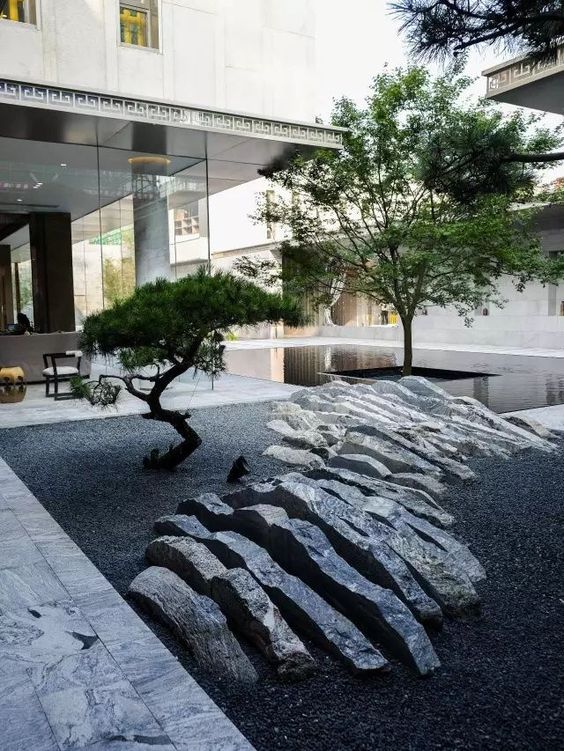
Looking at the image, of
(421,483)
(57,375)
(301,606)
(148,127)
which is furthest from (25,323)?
(301,606)

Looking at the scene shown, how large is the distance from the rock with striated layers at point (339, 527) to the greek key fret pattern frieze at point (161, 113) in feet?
23.8

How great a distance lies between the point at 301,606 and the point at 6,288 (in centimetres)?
1465

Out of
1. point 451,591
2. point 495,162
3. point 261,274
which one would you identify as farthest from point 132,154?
point 451,591

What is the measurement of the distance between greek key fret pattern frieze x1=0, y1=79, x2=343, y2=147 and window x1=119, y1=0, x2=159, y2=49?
418 cm

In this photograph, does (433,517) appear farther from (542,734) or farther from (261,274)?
(261,274)

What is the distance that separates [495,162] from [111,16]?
1102 cm

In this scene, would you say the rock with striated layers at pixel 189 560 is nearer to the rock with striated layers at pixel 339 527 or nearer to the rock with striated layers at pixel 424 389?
Answer: the rock with striated layers at pixel 339 527

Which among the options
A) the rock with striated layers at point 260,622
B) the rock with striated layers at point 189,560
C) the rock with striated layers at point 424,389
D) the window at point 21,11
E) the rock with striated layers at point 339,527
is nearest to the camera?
the rock with striated layers at point 260,622

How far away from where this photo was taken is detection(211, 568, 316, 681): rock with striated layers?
282 cm

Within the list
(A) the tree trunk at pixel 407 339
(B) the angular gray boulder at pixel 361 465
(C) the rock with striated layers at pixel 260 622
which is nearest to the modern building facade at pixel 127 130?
(A) the tree trunk at pixel 407 339

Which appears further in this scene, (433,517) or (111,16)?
(111,16)

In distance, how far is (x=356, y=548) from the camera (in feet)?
11.7

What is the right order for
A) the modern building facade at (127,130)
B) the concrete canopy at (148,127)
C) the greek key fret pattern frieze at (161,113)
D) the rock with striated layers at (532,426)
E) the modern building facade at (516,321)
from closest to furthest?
the rock with striated layers at (532,426) → the greek key fret pattern frieze at (161,113) → the concrete canopy at (148,127) → the modern building facade at (127,130) → the modern building facade at (516,321)

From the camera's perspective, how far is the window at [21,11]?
12.1m
